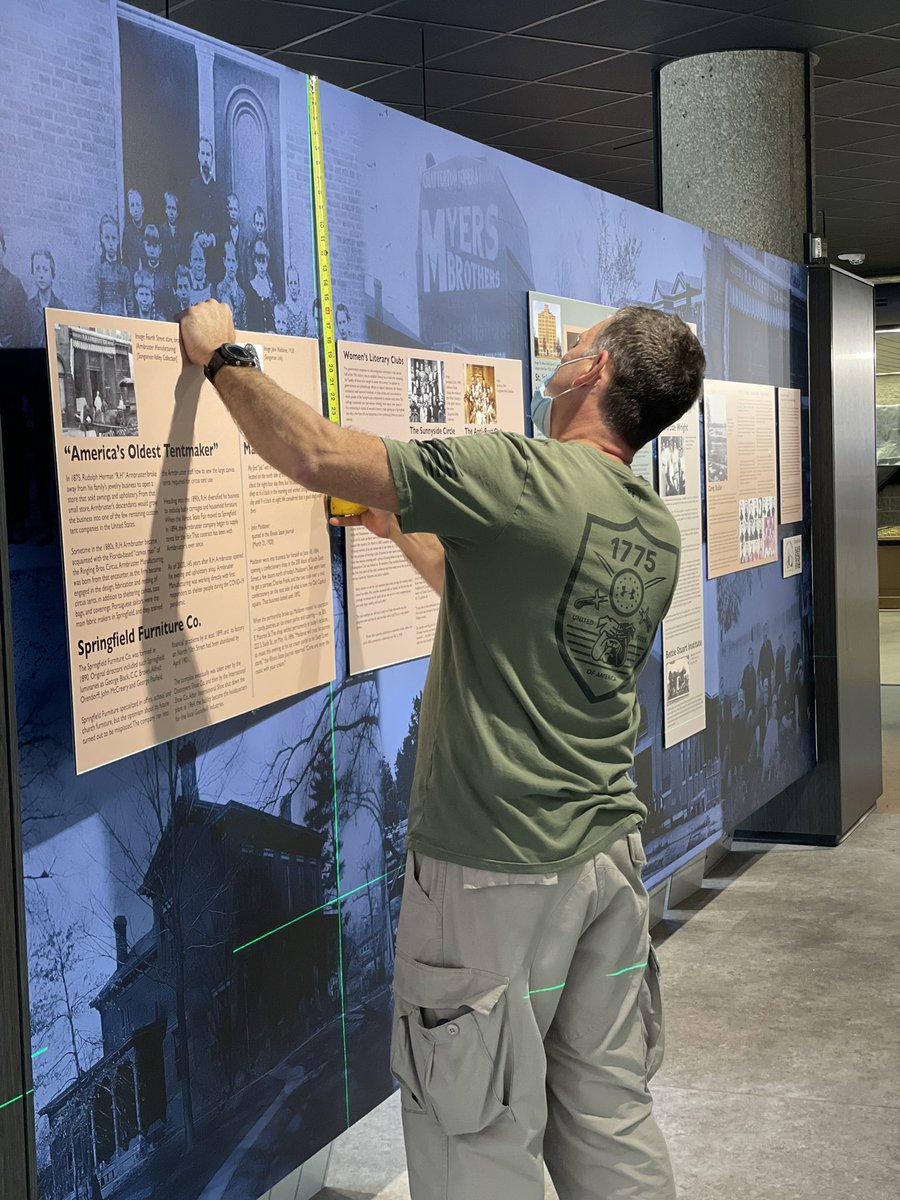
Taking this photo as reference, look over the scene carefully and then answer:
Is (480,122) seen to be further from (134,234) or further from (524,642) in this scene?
(524,642)

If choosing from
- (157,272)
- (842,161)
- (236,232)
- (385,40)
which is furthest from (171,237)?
(842,161)

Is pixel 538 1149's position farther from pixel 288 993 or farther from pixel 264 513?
pixel 264 513

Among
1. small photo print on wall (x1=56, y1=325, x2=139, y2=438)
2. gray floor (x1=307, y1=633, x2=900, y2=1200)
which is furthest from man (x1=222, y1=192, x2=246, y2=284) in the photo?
gray floor (x1=307, y1=633, x2=900, y2=1200)

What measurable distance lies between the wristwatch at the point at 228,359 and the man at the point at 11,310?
11.7 inches

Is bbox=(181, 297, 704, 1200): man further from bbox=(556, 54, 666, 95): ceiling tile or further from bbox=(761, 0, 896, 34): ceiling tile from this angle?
bbox=(556, 54, 666, 95): ceiling tile

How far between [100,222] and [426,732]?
3.22ft

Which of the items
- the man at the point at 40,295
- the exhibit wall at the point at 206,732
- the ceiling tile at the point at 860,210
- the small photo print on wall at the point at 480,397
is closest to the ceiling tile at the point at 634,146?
the ceiling tile at the point at 860,210

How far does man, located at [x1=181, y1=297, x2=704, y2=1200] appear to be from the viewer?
6.38 feet

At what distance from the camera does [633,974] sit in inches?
86.1

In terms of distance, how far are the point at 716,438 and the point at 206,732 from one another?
304 centimetres

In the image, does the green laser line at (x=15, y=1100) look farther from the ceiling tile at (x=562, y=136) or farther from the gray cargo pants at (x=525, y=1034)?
the ceiling tile at (x=562, y=136)

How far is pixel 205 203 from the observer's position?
233 centimetres

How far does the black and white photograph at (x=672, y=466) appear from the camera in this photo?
440 cm

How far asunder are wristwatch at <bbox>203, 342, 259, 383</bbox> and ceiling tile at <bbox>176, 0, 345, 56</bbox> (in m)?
3.40
